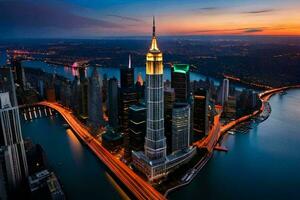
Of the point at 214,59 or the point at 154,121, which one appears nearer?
the point at 154,121

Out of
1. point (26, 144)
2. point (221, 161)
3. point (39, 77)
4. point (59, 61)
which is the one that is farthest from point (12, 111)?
point (59, 61)

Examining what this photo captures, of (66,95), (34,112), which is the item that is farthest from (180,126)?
(34,112)

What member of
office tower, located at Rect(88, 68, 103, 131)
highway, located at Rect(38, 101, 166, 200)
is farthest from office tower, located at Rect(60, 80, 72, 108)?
office tower, located at Rect(88, 68, 103, 131)

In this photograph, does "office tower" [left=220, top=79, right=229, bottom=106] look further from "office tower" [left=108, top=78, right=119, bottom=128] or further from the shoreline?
"office tower" [left=108, top=78, right=119, bottom=128]

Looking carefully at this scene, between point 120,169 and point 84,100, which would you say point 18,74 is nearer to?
point 84,100

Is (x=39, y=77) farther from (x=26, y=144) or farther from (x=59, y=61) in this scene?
(x=26, y=144)
